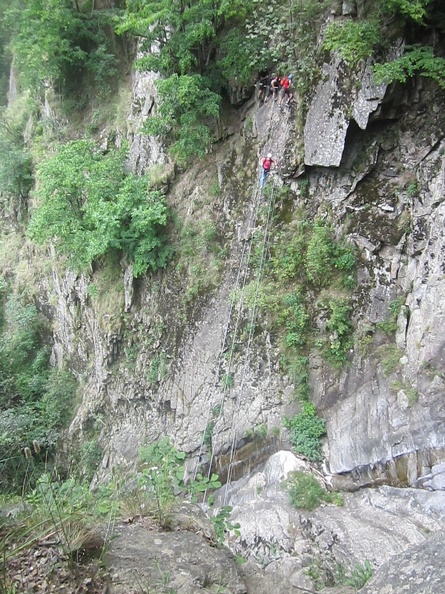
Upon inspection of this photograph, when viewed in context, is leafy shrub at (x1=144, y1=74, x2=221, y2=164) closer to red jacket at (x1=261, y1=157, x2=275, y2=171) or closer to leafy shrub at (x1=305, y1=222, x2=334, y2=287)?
red jacket at (x1=261, y1=157, x2=275, y2=171)

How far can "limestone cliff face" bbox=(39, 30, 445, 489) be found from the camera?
23.1 feet

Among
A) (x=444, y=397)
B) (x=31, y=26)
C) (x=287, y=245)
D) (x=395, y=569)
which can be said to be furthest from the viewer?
(x=31, y=26)

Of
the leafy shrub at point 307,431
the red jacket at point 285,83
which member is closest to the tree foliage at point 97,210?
the red jacket at point 285,83

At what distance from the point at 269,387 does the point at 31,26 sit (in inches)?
486

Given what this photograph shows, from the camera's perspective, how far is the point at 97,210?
10.2 meters

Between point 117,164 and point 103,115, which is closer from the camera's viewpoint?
point 117,164

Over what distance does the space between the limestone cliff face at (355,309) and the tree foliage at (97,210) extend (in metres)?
0.71

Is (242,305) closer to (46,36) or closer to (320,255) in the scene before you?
(320,255)

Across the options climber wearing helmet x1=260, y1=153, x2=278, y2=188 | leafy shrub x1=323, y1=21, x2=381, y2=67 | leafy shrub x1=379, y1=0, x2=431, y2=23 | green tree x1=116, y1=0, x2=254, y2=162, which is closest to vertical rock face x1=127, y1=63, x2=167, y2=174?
green tree x1=116, y1=0, x2=254, y2=162

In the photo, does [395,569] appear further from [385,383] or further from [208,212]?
[208,212]

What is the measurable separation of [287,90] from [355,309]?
507 centimetres

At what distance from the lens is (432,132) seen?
7613 mm

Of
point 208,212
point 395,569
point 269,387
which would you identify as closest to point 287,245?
point 208,212

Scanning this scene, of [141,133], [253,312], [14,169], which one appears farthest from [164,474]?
[14,169]
